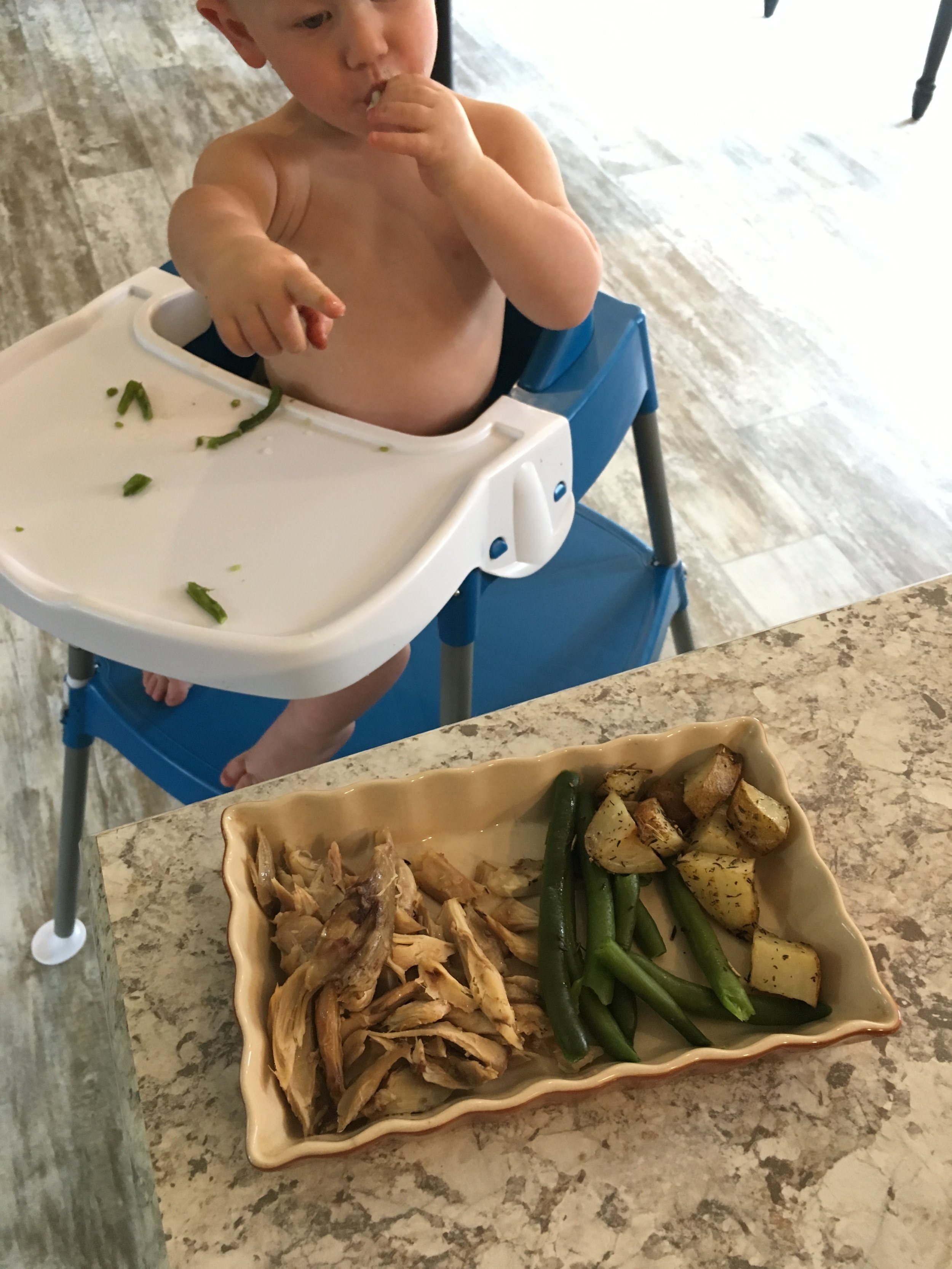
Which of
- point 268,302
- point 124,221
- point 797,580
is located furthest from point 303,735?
point 124,221

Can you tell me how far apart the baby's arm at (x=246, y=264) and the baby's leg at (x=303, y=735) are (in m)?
0.29

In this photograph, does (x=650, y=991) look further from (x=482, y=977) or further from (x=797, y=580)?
(x=797, y=580)

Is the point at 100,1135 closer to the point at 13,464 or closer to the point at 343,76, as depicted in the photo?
the point at 13,464

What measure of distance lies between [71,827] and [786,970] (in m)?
0.69

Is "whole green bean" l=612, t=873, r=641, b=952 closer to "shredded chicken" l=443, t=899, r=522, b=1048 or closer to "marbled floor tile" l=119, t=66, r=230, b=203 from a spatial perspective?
"shredded chicken" l=443, t=899, r=522, b=1048

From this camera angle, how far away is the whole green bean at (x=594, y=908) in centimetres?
44

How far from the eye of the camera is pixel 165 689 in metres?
0.90

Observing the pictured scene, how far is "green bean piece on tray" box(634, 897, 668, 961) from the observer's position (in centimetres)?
47

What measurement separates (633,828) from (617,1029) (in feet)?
0.29

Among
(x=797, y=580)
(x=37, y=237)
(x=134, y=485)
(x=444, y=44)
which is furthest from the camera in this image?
(x=37, y=237)

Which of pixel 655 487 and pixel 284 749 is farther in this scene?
pixel 655 487

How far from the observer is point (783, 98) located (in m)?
2.23

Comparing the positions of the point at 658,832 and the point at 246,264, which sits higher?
the point at 246,264

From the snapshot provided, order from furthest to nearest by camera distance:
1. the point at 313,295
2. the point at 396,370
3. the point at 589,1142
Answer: the point at 396,370
the point at 313,295
the point at 589,1142
